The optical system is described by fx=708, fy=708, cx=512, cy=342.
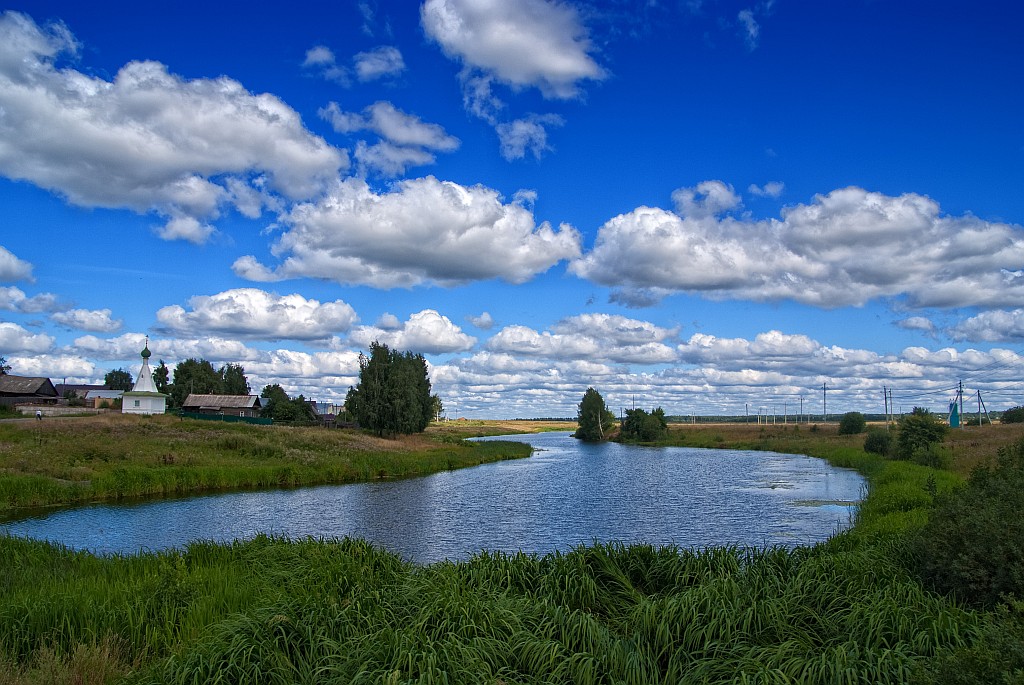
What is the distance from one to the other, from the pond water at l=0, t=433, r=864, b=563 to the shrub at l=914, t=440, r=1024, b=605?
9110 millimetres

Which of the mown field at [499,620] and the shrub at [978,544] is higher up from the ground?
the shrub at [978,544]

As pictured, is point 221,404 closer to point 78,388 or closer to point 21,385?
point 21,385

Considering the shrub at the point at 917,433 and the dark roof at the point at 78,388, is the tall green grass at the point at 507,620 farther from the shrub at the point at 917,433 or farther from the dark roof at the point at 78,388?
the dark roof at the point at 78,388

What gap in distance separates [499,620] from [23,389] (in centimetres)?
9917

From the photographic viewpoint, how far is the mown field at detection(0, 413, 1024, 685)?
813 centimetres

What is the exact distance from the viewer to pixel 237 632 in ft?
30.6

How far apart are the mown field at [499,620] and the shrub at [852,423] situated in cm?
8842

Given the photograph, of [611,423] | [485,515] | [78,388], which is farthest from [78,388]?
[485,515]

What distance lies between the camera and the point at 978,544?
10484 millimetres

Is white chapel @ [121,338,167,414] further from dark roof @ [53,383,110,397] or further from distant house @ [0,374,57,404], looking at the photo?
dark roof @ [53,383,110,397]

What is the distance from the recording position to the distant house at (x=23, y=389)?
86.9 metres

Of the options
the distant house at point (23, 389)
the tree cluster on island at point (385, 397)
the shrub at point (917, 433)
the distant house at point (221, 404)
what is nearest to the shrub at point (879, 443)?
the shrub at point (917, 433)

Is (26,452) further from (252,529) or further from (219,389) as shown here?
(219,389)

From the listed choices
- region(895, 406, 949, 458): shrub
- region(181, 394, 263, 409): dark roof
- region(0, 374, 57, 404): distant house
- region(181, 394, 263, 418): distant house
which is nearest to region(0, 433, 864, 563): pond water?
region(895, 406, 949, 458): shrub
